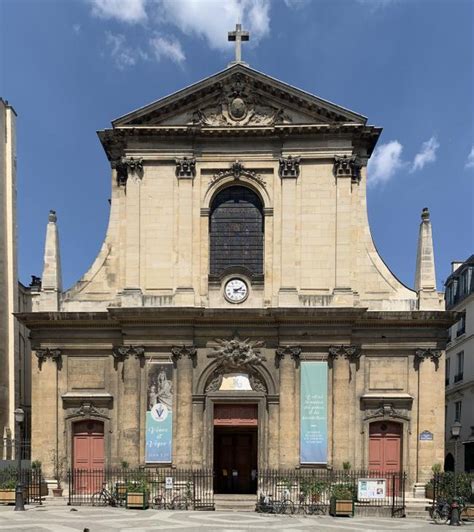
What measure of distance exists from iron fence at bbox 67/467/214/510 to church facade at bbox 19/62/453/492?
0.52m

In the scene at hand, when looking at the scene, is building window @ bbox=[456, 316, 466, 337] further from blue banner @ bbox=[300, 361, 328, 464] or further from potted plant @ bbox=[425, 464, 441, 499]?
blue banner @ bbox=[300, 361, 328, 464]

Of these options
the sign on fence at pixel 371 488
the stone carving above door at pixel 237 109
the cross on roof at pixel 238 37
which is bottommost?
the sign on fence at pixel 371 488

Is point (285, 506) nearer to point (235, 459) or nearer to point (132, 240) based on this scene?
point (235, 459)

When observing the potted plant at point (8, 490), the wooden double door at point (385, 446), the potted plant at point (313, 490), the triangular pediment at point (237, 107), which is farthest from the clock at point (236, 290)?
the potted plant at point (8, 490)

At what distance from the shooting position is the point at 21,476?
25.1 m

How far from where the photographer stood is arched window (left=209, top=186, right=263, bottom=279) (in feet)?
96.5

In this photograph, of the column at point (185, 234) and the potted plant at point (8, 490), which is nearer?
the potted plant at point (8, 490)

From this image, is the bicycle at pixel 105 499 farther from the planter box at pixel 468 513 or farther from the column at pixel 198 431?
the planter box at pixel 468 513

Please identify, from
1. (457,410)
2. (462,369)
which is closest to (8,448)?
(457,410)

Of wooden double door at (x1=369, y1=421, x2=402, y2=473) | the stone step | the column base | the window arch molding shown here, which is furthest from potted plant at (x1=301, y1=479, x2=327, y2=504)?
the window arch molding

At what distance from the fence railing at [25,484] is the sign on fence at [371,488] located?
37.3 feet

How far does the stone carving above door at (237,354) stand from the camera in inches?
1104

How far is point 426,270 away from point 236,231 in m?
7.67

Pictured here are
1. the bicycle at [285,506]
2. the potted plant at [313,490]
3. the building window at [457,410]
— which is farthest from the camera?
the building window at [457,410]
